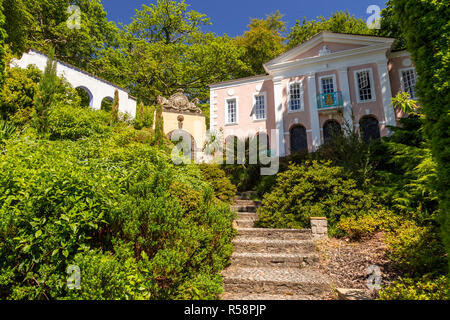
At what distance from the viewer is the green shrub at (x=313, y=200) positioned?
6207 mm

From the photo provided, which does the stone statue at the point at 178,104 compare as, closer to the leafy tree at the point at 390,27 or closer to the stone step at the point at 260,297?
the stone step at the point at 260,297

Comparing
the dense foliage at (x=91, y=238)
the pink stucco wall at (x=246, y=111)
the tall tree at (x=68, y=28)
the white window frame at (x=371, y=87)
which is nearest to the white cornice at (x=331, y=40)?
the white window frame at (x=371, y=87)

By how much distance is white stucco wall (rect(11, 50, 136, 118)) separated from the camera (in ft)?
45.8

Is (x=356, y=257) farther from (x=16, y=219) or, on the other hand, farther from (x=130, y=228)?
(x=16, y=219)

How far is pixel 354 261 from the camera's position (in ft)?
15.2

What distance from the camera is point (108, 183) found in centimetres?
339

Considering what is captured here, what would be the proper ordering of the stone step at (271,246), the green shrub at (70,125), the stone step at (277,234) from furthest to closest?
1. the green shrub at (70,125)
2. the stone step at (277,234)
3. the stone step at (271,246)

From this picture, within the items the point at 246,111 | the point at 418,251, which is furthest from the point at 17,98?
the point at 418,251

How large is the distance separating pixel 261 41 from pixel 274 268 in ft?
79.6

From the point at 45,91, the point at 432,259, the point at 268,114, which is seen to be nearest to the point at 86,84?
the point at 45,91

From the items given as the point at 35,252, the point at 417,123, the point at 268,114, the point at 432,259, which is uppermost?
the point at 268,114

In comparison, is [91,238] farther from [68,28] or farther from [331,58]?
[68,28]

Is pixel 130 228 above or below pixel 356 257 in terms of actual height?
above
